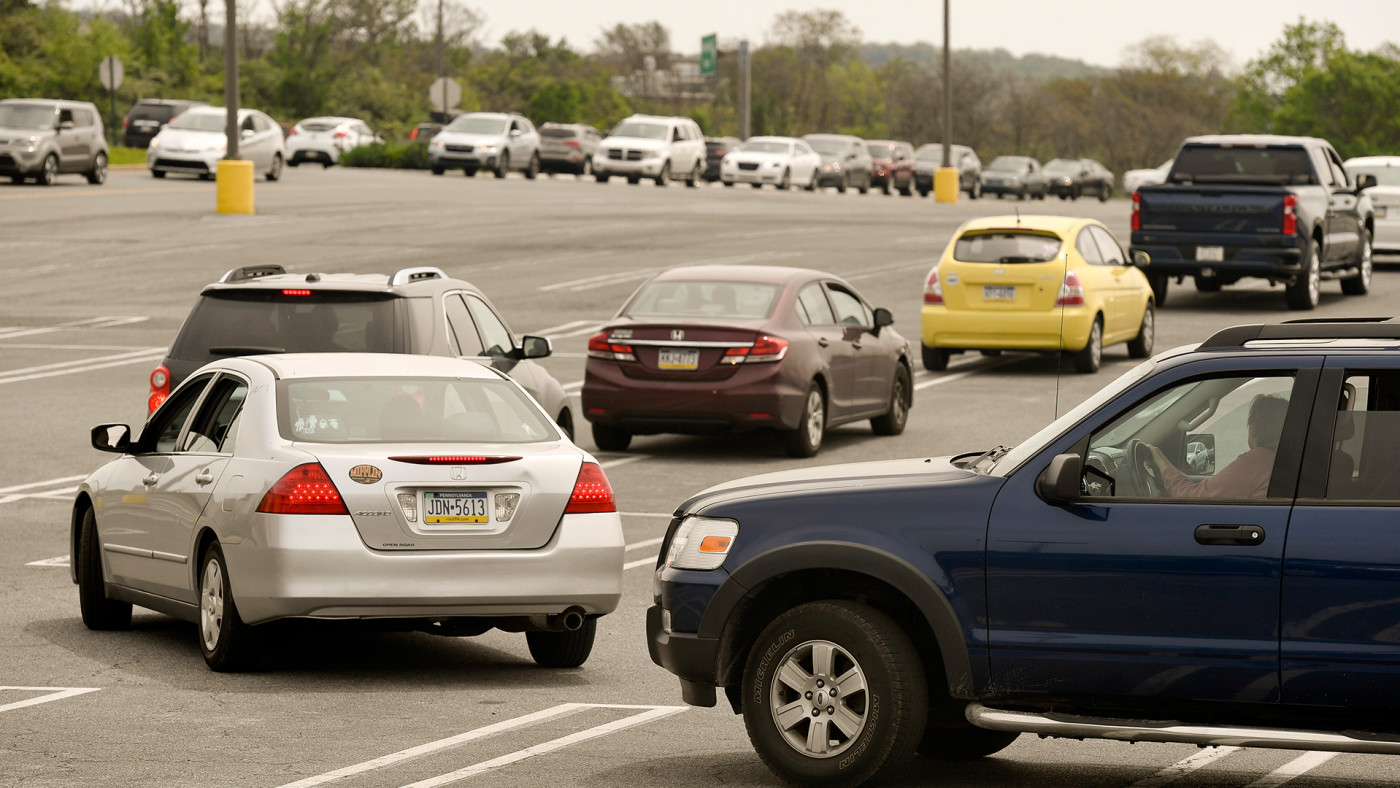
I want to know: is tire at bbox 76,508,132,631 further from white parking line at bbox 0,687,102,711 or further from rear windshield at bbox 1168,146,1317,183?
rear windshield at bbox 1168,146,1317,183

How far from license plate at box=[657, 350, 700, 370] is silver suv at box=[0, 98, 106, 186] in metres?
29.6

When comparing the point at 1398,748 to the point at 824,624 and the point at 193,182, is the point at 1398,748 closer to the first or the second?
the point at 824,624

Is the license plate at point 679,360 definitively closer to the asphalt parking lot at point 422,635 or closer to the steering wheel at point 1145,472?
the asphalt parking lot at point 422,635

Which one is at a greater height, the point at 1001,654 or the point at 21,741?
the point at 1001,654

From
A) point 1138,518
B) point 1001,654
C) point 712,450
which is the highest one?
point 1138,518

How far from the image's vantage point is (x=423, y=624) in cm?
910

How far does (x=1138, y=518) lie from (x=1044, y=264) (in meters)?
15.7

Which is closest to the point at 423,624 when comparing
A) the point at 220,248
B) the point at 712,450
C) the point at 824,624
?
the point at 824,624

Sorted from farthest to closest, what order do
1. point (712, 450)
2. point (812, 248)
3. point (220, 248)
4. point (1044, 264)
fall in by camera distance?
point (812, 248), point (220, 248), point (1044, 264), point (712, 450)

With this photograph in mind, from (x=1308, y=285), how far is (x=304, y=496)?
2101cm

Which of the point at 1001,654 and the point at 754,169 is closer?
the point at 1001,654

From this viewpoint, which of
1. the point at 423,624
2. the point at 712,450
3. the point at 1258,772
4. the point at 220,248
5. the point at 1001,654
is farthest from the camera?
the point at 220,248

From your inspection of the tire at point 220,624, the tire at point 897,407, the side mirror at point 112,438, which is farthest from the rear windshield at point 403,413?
the tire at point 897,407

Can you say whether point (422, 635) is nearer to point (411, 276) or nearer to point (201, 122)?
point (411, 276)
